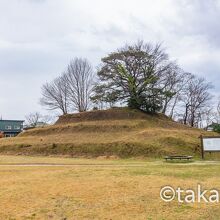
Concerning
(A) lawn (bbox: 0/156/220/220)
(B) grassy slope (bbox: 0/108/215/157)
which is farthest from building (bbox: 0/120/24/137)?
(A) lawn (bbox: 0/156/220/220)

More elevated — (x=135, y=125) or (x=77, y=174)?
(x=135, y=125)

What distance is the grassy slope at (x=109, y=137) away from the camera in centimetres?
3591

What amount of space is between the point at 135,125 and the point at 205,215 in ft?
106

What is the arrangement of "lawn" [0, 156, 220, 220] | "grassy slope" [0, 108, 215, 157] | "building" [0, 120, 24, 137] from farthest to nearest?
1. "building" [0, 120, 24, 137]
2. "grassy slope" [0, 108, 215, 157]
3. "lawn" [0, 156, 220, 220]

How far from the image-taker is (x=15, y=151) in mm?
42500

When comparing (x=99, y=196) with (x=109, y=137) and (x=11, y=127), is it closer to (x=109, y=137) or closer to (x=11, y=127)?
(x=109, y=137)

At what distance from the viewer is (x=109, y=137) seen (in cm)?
4094

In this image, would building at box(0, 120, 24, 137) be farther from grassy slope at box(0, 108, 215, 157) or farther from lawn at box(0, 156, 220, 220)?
lawn at box(0, 156, 220, 220)

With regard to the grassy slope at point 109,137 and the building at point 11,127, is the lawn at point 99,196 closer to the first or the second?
the grassy slope at point 109,137

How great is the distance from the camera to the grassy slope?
118 ft

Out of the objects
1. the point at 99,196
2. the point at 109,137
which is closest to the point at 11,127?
the point at 109,137

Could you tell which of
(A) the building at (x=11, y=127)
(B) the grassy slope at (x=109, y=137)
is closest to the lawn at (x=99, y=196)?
(B) the grassy slope at (x=109, y=137)

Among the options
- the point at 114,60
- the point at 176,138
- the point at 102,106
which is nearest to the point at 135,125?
the point at 176,138

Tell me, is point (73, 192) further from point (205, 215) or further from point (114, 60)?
point (114, 60)
